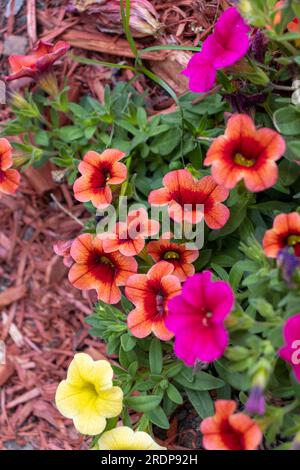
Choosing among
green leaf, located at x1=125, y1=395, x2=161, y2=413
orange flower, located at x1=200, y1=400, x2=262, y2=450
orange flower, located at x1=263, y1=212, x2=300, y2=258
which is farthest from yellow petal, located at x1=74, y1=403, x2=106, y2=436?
orange flower, located at x1=263, y1=212, x2=300, y2=258

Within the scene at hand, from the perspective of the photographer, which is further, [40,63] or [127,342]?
[40,63]

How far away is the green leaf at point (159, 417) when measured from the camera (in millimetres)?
2260

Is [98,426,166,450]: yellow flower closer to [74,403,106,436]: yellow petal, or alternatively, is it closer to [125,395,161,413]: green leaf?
[74,403,106,436]: yellow petal

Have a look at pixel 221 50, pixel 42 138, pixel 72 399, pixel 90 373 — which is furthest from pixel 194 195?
pixel 42 138

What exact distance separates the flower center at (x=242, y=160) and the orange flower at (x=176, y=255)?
38 centimetres

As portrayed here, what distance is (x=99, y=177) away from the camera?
2.36m

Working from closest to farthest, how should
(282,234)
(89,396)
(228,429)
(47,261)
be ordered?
(228,429) → (282,234) → (89,396) → (47,261)

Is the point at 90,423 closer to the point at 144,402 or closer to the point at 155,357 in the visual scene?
the point at 144,402

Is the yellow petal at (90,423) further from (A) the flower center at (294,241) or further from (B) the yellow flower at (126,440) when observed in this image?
(A) the flower center at (294,241)

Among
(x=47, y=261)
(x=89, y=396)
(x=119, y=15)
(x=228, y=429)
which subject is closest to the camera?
(x=228, y=429)

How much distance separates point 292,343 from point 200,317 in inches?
10.5

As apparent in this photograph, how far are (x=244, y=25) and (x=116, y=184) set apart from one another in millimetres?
699

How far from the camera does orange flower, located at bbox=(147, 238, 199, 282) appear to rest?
2.25m
